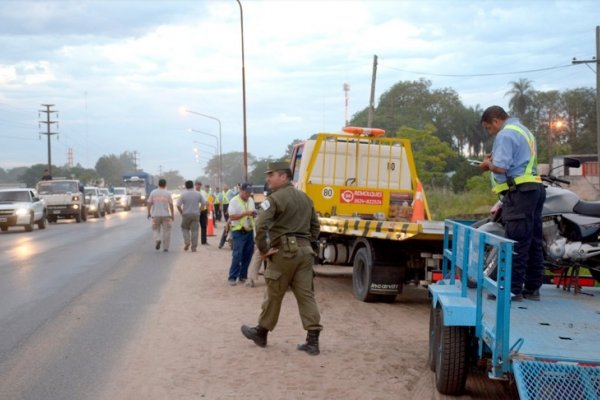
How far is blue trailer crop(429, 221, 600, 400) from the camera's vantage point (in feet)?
14.1

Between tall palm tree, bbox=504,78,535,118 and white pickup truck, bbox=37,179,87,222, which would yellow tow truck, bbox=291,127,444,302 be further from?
tall palm tree, bbox=504,78,535,118

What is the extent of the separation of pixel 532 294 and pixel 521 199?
0.82 metres

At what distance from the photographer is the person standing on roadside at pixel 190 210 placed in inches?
728

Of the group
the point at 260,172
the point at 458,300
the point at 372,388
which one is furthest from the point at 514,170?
the point at 260,172

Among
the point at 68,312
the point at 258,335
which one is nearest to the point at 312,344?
the point at 258,335

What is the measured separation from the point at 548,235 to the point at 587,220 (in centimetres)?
38

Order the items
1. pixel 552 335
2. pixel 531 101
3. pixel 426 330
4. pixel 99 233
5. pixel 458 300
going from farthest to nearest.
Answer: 1. pixel 531 101
2. pixel 99 233
3. pixel 426 330
4. pixel 458 300
5. pixel 552 335

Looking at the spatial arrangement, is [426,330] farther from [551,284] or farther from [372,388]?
[372,388]

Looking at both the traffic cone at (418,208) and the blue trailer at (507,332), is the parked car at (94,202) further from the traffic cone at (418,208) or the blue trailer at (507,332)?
the blue trailer at (507,332)

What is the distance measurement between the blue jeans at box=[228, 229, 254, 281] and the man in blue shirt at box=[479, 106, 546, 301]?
6795 mm

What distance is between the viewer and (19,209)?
2823 centimetres

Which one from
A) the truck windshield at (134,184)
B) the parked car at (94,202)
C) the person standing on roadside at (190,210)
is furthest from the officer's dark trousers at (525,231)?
the truck windshield at (134,184)

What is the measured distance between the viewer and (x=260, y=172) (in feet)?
315

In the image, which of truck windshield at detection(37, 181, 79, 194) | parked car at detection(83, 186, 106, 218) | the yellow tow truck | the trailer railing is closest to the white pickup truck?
truck windshield at detection(37, 181, 79, 194)
